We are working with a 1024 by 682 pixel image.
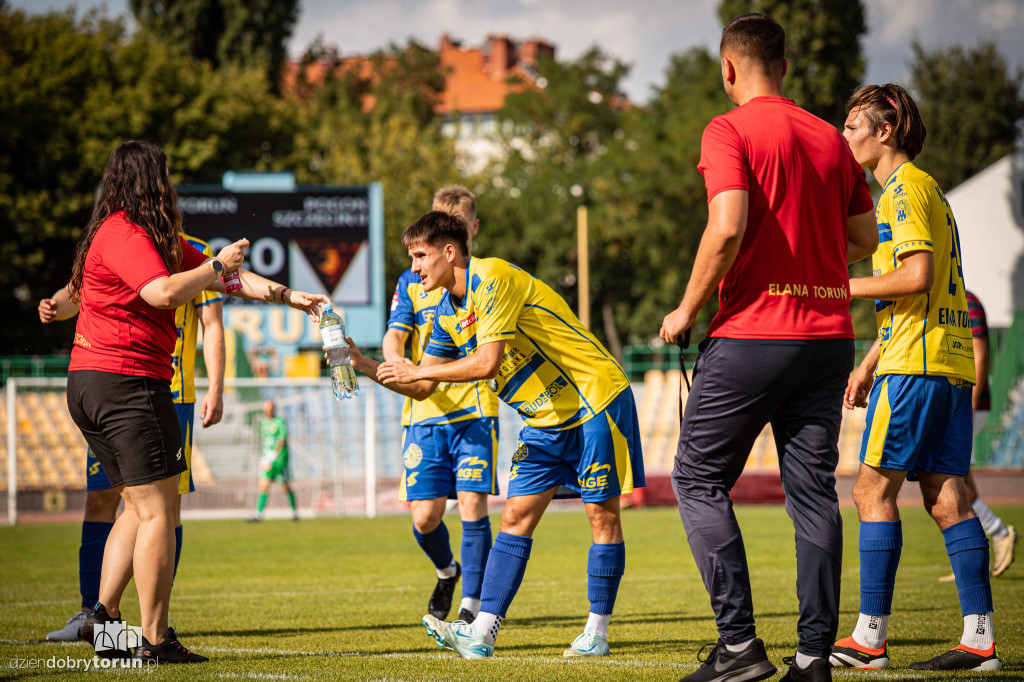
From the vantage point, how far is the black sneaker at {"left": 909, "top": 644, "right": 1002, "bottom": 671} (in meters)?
4.42

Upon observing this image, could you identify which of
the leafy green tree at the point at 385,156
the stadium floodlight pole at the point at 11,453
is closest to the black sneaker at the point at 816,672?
the stadium floodlight pole at the point at 11,453

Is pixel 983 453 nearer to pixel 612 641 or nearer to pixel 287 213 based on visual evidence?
pixel 287 213

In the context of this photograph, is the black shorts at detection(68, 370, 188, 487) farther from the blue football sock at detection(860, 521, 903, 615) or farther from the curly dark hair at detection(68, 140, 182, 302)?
the blue football sock at detection(860, 521, 903, 615)

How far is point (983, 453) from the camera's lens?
21.5 metres

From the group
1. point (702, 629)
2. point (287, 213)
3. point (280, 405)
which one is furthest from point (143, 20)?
point (702, 629)

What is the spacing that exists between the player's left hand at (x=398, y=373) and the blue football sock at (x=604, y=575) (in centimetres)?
128

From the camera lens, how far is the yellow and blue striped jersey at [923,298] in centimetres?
464

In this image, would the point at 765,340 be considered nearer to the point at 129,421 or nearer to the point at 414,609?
the point at 129,421

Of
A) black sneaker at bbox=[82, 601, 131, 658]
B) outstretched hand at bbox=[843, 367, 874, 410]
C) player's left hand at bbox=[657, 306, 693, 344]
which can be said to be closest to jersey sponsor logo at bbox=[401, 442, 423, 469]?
black sneaker at bbox=[82, 601, 131, 658]

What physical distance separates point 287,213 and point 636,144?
27380mm

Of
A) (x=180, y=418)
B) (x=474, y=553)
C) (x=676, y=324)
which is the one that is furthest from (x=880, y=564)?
(x=180, y=418)

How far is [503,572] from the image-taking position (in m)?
4.94

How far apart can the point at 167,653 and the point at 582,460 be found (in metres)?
2.15

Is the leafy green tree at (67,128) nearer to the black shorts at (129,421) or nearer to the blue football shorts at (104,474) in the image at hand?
the blue football shorts at (104,474)
